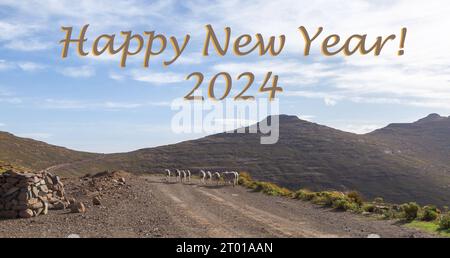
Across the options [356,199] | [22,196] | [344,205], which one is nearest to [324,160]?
[356,199]

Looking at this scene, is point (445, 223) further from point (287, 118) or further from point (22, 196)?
point (287, 118)

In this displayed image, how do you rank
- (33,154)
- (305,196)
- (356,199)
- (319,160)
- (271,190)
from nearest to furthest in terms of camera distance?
(356,199)
(305,196)
(271,190)
(33,154)
(319,160)

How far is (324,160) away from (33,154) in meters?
67.3

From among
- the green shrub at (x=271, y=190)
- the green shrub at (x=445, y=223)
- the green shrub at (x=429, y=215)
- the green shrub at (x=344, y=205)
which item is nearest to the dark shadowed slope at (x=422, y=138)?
the green shrub at (x=271, y=190)

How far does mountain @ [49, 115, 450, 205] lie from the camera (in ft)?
322

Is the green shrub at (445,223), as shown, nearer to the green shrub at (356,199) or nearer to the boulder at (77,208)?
the green shrub at (356,199)

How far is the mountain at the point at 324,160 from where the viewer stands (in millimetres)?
98250

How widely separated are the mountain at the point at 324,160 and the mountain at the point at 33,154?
18.8ft

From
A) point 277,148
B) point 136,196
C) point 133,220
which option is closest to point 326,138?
point 277,148

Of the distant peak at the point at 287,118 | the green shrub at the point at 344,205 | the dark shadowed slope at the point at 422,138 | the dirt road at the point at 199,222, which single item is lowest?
the dirt road at the point at 199,222

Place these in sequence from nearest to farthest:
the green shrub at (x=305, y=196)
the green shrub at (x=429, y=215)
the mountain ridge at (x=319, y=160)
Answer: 1. the green shrub at (x=429, y=215)
2. the green shrub at (x=305, y=196)
3. the mountain ridge at (x=319, y=160)

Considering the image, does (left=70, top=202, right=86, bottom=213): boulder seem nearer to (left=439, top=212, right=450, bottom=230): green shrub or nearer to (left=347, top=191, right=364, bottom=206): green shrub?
(left=347, top=191, right=364, bottom=206): green shrub

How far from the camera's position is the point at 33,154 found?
101 m
